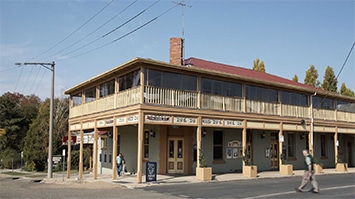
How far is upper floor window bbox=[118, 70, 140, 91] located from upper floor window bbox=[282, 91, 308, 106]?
Answer: 38.8 ft

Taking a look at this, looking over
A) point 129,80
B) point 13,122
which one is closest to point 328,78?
point 129,80

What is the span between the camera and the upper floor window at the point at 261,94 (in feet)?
83.1

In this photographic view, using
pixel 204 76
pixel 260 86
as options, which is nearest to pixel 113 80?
pixel 204 76

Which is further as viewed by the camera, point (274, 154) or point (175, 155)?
point (274, 154)

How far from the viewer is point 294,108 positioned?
27484 mm

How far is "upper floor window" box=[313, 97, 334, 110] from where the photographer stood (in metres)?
30.2

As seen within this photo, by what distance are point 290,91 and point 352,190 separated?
43.0ft

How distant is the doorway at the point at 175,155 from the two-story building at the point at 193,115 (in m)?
0.06

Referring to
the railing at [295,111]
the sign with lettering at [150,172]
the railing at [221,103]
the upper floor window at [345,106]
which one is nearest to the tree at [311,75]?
the upper floor window at [345,106]

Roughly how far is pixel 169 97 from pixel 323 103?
16.2 meters

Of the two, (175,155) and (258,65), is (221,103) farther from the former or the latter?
(258,65)

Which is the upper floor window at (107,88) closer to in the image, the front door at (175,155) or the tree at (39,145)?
the front door at (175,155)

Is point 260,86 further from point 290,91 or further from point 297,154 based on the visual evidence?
point 297,154

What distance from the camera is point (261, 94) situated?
85.3ft
